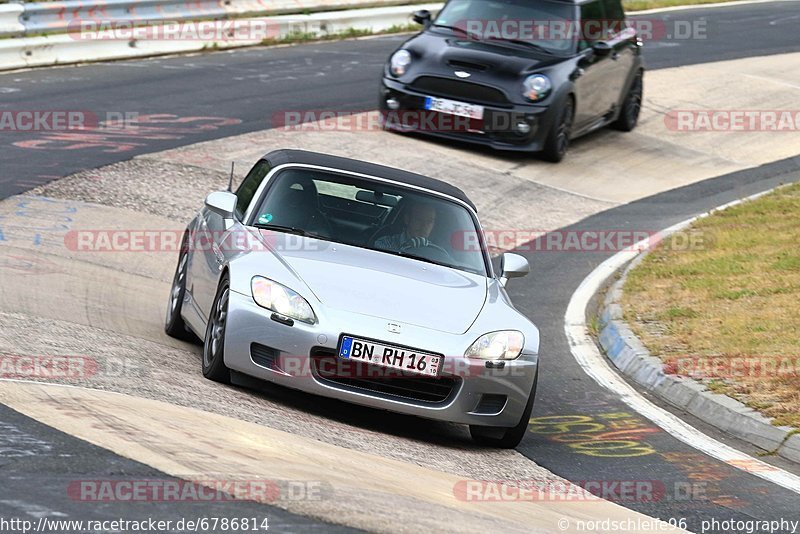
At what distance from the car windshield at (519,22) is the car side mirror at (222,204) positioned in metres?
9.14

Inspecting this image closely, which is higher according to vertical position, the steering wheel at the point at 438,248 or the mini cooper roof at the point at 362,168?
the mini cooper roof at the point at 362,168

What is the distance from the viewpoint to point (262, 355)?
25.1 feet

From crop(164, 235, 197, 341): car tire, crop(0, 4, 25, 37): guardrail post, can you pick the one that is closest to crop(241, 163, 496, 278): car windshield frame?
crop(164, 235, 197, 341): car tire

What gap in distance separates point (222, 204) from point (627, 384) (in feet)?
10.7

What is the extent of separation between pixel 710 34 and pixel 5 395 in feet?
77.1

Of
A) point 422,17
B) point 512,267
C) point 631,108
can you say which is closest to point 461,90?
point 422,17

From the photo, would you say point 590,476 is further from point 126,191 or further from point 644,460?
point 126,191

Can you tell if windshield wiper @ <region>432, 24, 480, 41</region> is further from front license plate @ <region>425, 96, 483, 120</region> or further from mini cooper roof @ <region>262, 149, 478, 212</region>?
mini cooper roof @ <region>262, 149, 478, 212</region>

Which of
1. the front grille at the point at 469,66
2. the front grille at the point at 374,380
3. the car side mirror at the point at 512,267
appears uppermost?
the car side mirror at the point at 512,267

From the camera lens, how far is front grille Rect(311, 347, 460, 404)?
749cm

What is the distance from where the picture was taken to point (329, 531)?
5.48 meters

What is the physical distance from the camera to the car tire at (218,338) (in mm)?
7802

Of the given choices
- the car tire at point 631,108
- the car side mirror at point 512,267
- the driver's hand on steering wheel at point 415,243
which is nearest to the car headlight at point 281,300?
the driver's hand on steering wheel at point 415,243

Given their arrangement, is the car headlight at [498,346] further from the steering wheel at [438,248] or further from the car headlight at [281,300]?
the steering wheel at [438,248]
